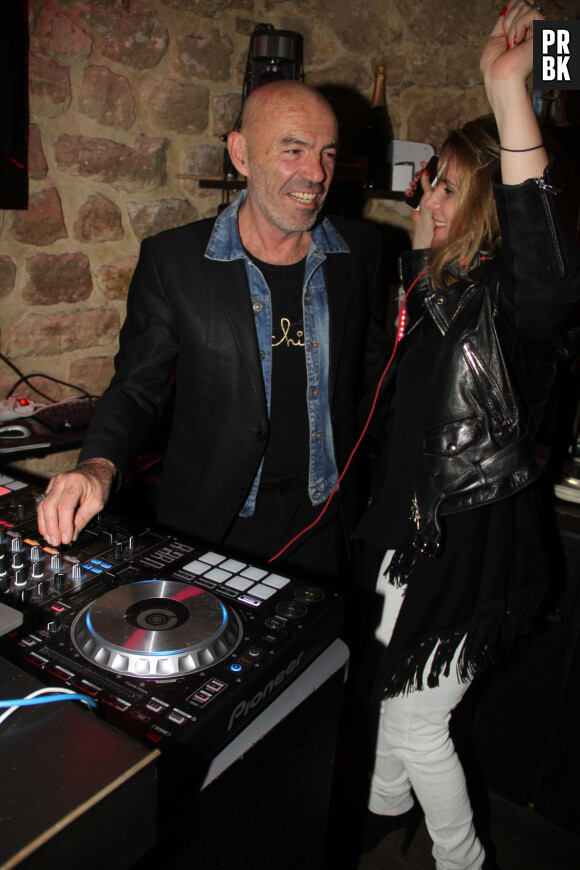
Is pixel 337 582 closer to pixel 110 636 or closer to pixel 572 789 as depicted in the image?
pixel 572 789

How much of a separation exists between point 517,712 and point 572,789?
8.8 inches

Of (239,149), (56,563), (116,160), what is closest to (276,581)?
(56,563)

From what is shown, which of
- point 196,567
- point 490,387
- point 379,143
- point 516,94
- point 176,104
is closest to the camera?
point 196,567

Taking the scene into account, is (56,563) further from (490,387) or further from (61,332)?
(61,332)

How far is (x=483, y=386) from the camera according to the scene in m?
1.18

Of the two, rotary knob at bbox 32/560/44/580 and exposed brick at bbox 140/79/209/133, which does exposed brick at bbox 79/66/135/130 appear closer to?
exposed brick at bbox 140/79/209/133

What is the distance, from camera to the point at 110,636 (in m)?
0.68

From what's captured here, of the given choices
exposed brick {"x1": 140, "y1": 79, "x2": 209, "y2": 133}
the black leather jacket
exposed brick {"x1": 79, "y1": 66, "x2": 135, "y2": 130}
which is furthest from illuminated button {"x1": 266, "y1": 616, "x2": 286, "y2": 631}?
exposed brick {"x1": 140, "y1": 79, "x2": 209, "y2": 133}

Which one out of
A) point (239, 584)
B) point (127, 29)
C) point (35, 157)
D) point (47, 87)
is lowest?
point (239, 584)

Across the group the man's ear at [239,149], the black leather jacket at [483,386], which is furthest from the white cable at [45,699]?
the man's ear at [239,149]

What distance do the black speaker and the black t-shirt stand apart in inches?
32.2

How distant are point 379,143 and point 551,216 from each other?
1694 millimetres

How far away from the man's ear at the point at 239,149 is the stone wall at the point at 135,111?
646 millimetres

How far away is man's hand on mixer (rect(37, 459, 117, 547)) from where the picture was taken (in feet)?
2.85
